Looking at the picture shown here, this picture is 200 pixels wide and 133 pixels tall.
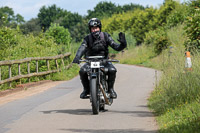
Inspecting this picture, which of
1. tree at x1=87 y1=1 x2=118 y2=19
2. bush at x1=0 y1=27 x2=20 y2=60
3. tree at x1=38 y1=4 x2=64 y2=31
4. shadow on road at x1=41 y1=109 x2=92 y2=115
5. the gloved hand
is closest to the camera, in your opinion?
the gloved hand

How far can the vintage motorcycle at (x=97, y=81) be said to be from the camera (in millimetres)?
8914

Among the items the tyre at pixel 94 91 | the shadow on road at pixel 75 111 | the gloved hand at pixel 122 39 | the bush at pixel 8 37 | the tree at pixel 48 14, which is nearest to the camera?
the tyre at pixel 94 91

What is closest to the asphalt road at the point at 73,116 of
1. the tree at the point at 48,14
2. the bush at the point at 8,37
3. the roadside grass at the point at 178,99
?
the roadside grass at the point at 178,99

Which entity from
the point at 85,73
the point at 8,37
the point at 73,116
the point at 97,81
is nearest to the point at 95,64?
the point at 97,81

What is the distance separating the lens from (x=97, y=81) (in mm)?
9141

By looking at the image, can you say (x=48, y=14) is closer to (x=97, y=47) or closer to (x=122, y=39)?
(x=97, y=47)

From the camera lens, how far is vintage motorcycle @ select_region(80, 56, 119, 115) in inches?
351

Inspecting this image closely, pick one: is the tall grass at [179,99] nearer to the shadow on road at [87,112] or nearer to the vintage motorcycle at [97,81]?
the shadow on road at [87,112]

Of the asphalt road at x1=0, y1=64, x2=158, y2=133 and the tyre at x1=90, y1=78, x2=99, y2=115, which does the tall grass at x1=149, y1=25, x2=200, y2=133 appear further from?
the tyre at x1=90, y1=78, x2=99, y2=115

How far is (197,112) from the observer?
7.31 meters

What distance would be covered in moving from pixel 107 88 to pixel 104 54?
0.78 metres

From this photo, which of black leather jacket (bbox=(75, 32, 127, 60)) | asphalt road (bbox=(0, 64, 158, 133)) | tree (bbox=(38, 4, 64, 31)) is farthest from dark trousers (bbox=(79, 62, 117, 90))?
tree (bbox=(38, 4, 64, 31))

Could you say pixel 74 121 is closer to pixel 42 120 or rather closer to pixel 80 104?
pixel 42 120

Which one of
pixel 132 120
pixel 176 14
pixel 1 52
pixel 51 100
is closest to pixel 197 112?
pixel 132 120
